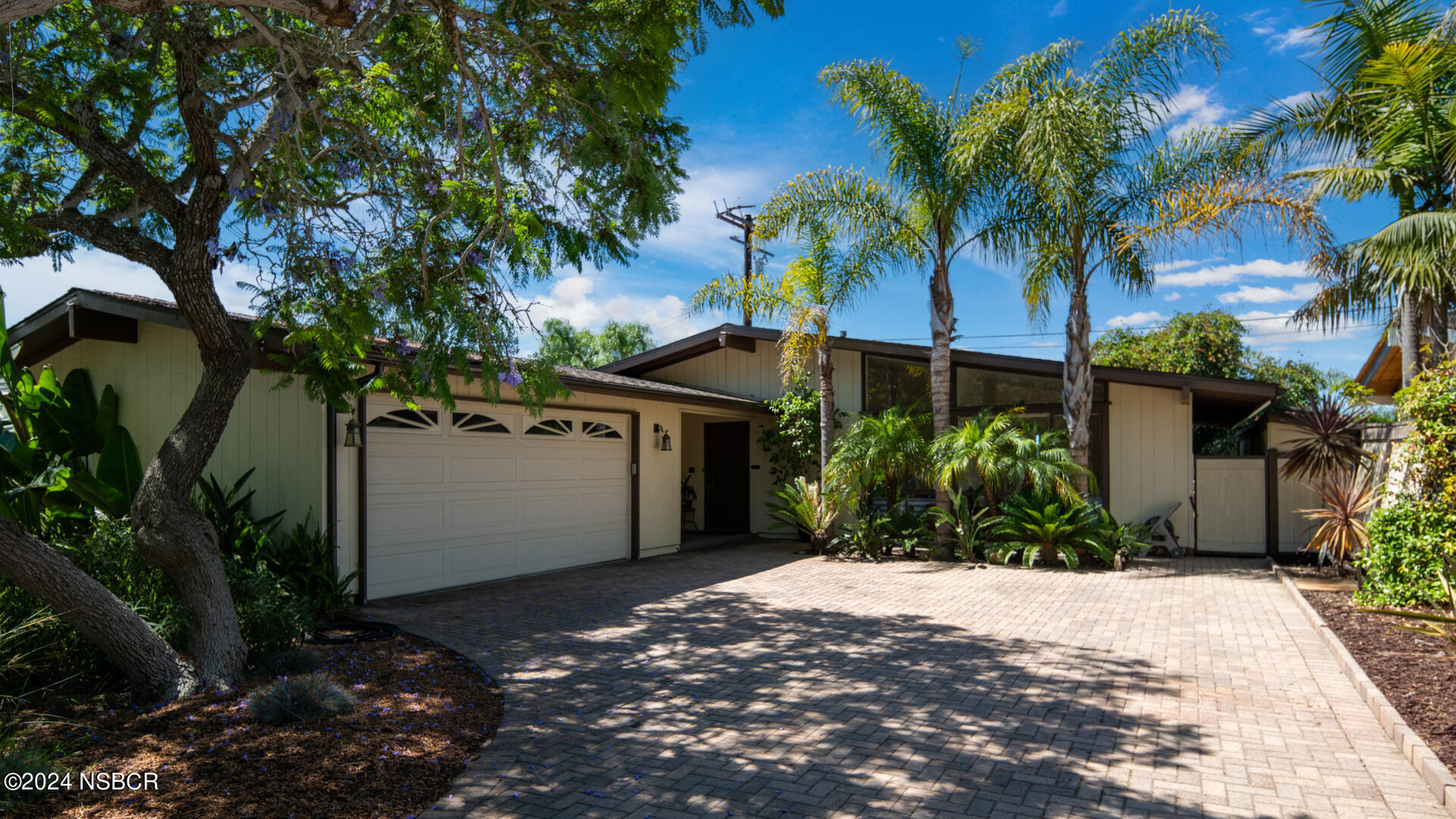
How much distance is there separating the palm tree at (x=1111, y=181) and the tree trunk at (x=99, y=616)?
10485mm

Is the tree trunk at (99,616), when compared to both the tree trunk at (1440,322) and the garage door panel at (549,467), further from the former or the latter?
the tree trunk at (1440,322)

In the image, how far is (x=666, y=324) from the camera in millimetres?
41188

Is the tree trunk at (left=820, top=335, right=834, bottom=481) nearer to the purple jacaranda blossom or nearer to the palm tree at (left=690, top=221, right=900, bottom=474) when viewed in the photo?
the palm tree at (left=690, top=221, right=900, bottom=474)

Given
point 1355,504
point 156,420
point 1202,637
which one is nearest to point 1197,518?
point 1355,504

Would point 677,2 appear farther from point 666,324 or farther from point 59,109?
point 666,324

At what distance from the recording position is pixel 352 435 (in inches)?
310

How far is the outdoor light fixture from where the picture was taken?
7.87m

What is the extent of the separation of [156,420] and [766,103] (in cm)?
789

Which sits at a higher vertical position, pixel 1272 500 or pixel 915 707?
pixel 1272 500

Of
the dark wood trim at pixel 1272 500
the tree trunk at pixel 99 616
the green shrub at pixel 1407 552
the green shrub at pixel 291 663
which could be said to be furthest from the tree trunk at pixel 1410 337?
the tree trunk at pixel 99 616

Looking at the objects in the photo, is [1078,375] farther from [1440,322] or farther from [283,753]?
[283,753]

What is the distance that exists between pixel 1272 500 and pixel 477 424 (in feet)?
37.3

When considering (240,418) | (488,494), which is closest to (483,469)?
(488,494)

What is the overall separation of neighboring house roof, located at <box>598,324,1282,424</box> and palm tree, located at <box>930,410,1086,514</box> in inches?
46.3
